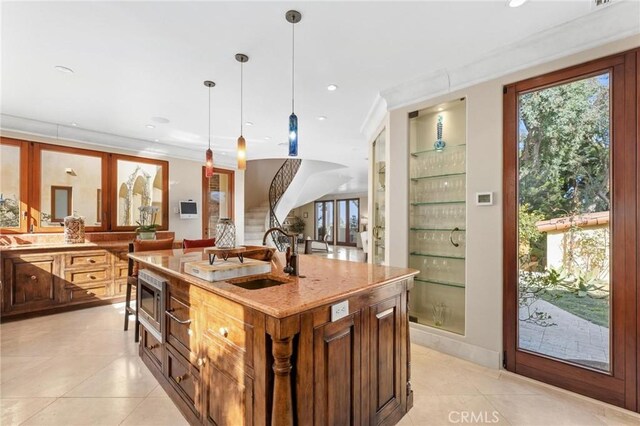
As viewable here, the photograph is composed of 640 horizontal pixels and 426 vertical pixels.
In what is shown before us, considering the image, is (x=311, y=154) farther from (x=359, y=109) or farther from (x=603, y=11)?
(x=603, y=11)

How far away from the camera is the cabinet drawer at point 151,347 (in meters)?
2.31

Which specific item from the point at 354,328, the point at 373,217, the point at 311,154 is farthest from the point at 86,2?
the point at 311,154

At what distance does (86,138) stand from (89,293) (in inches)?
95.8

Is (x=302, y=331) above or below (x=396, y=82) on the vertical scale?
below

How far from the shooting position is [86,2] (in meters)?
1.92

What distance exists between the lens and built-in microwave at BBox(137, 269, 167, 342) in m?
2.17

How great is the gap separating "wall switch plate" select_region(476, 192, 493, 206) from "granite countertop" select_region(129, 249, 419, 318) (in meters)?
1.24

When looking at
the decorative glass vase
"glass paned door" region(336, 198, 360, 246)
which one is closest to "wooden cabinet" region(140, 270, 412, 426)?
the decorative glass vase

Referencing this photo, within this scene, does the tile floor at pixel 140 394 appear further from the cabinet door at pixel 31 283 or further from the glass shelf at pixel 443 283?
the cabinet door at pixel 31 283

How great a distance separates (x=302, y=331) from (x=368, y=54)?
2343 millimetres

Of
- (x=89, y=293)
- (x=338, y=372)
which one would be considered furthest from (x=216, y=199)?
(x=338, y=372)

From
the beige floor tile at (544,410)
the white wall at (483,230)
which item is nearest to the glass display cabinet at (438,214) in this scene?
the white wall at (483,230)

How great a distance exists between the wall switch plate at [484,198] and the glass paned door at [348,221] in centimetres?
1066

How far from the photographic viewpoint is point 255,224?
365 inches
